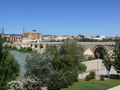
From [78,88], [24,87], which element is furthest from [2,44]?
[78,88]

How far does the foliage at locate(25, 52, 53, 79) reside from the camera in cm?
1308

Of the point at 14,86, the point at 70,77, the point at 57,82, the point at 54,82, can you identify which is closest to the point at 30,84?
the point at 14,86

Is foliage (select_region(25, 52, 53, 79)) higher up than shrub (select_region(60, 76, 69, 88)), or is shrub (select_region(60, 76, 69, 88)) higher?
foliage (select_region(25, 52, 53, 79))

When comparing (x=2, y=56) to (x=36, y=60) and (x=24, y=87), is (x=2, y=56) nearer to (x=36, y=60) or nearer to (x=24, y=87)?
(x=24, y=87)

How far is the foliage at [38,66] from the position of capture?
13.1 meters

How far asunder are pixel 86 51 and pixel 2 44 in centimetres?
3118

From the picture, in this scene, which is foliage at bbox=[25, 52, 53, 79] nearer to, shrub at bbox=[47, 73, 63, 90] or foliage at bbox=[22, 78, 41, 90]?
shrub at bbox=[47, 73, 63, 90]

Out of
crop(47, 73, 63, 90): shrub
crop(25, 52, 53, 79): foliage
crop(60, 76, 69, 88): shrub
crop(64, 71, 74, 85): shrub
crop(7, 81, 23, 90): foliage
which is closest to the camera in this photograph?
crop(7, 81, 23, 90): foliage

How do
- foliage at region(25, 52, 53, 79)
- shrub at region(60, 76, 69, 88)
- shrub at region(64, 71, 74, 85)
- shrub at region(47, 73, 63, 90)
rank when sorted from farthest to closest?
foliage at region(25, 52, 53, 79) < shrub at region(64, 71, 74, 85) < shrub at region(60, 76, 69, 88) < shrub at region(47, 73, 63, 90)

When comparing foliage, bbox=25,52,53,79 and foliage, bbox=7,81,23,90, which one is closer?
A: foliage, bbox=7,81,23,90

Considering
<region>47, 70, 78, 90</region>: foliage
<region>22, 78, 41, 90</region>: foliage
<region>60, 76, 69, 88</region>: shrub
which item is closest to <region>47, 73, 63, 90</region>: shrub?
<region>47, 70, 78, 90</region>: foliage

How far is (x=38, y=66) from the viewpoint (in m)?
13.0

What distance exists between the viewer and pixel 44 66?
13133 mm

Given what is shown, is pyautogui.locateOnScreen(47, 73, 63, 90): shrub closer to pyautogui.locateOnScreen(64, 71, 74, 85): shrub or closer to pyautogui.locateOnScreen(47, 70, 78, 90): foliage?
pyautogui.locateOnScreen(47, 70, 78, 90): foliage
